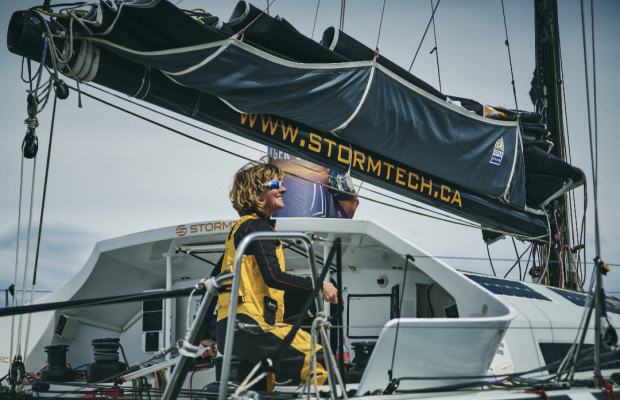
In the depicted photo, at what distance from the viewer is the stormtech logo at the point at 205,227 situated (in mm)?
4711

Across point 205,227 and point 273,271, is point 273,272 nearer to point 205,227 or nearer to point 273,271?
point 273,271

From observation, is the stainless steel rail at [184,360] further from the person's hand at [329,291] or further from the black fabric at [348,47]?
the black fabric at [348,47]

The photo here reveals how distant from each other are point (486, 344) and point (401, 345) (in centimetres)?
43

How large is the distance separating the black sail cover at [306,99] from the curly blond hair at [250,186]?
0.45 m

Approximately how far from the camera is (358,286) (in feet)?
17.4

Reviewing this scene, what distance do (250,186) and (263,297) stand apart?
59 cm

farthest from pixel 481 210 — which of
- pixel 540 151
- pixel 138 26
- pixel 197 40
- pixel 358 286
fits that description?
pixel 138 26

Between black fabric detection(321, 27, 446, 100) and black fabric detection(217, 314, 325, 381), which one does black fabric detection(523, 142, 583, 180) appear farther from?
black fabric detection(217, 314, 325, 381)

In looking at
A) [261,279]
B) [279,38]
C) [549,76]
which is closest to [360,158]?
[279,38]

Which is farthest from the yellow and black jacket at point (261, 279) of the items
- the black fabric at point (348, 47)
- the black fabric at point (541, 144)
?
the black fabric at point (541, 144)

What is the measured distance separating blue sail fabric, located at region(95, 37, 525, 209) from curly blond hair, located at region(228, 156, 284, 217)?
0.46 m

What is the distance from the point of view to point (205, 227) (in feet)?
15.6

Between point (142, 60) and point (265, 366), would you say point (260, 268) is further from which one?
point (142, 60)

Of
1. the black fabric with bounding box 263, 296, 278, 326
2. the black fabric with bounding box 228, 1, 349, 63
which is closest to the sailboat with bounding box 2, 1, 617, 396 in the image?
the black fabric with bounding box 228, 1, 349, 63
